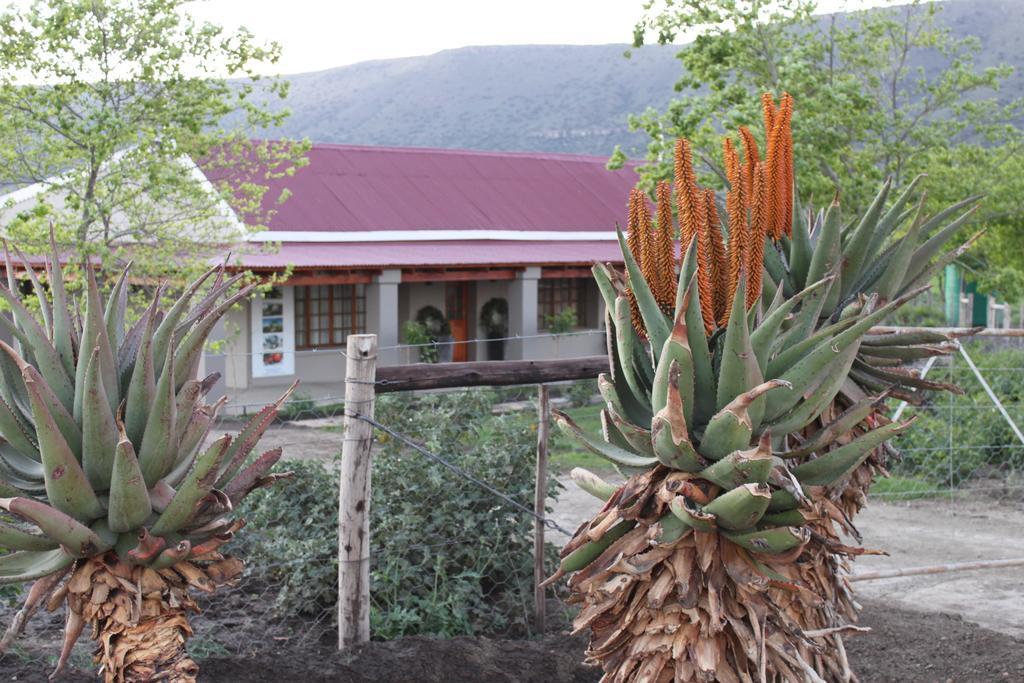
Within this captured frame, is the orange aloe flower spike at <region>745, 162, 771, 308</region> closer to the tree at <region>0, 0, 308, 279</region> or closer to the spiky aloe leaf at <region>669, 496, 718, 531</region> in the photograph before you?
the spiky aloe leaf at <region>669, 496, 718, 531</region>

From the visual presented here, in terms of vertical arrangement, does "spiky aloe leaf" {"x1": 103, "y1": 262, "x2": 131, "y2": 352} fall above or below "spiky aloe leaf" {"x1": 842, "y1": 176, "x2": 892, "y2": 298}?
below

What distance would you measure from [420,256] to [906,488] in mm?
12817

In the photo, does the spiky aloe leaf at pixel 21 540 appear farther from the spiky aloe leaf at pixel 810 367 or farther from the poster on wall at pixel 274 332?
the poster on wall at pixel 274 332

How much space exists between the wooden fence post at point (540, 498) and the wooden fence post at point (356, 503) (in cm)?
103

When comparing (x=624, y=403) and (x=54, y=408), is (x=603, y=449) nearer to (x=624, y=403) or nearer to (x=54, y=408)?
(x=624, y=403)

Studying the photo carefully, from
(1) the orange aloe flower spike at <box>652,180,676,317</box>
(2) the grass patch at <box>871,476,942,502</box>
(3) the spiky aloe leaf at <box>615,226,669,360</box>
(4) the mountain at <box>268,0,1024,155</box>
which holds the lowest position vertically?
(2) the grass patch at <box>871,476,942,502</box>

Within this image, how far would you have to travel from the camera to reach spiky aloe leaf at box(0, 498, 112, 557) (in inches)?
120

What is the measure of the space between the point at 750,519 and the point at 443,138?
4446 inches

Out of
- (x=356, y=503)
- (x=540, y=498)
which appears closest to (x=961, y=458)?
(x=540, y=498)

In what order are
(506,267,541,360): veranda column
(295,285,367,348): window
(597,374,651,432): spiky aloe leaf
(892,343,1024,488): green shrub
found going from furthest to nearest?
(506,267,541,360): veranda column, (295,285,367,348): window, (892,343,1024,488): green shrub, (597,374,651,432): spiky aloe leaf

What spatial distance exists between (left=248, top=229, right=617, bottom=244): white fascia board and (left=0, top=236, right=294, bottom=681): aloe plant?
17.2 meters

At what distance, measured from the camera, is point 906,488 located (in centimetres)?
1176

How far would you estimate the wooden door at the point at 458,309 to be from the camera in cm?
2645

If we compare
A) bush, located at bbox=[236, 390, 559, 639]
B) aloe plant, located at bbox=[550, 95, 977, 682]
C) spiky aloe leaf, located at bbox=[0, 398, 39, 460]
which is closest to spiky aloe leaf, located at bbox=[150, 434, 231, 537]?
spiky aloe leaf, located at bbox=[0, 398, 39, 460]
